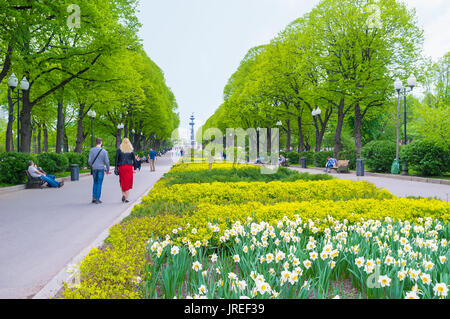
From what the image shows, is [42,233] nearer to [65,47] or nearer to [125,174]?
[125,174]

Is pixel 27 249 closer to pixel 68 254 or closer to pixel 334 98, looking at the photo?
pixel 68 254

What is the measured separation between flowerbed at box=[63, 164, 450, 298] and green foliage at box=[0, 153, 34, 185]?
11.5 metres

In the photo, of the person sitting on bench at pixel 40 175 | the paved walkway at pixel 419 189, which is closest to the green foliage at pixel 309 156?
the paved walkway at pixel 419 189

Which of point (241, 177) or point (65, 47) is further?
point (65, 47)

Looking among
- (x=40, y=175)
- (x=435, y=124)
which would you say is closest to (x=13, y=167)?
(x=40, y=175)

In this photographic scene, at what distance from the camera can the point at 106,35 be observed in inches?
555

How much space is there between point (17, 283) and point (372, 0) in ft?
89.5

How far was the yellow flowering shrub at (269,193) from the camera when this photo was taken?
7184 millimetres

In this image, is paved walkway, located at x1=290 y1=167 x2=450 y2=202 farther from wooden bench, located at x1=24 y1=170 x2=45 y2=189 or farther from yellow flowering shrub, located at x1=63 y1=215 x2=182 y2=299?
wooden bench, located at x1=24 y1=170 x2=45 y2=189

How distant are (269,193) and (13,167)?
11476 mm

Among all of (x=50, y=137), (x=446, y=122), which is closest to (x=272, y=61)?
(x=446, y=122)

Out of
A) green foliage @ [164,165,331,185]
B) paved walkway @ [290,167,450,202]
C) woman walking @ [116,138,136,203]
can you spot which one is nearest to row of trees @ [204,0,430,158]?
paved walkway @ [290,167,450,202]

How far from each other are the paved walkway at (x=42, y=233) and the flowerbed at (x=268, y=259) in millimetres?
957

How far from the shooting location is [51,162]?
16984 millimetres
